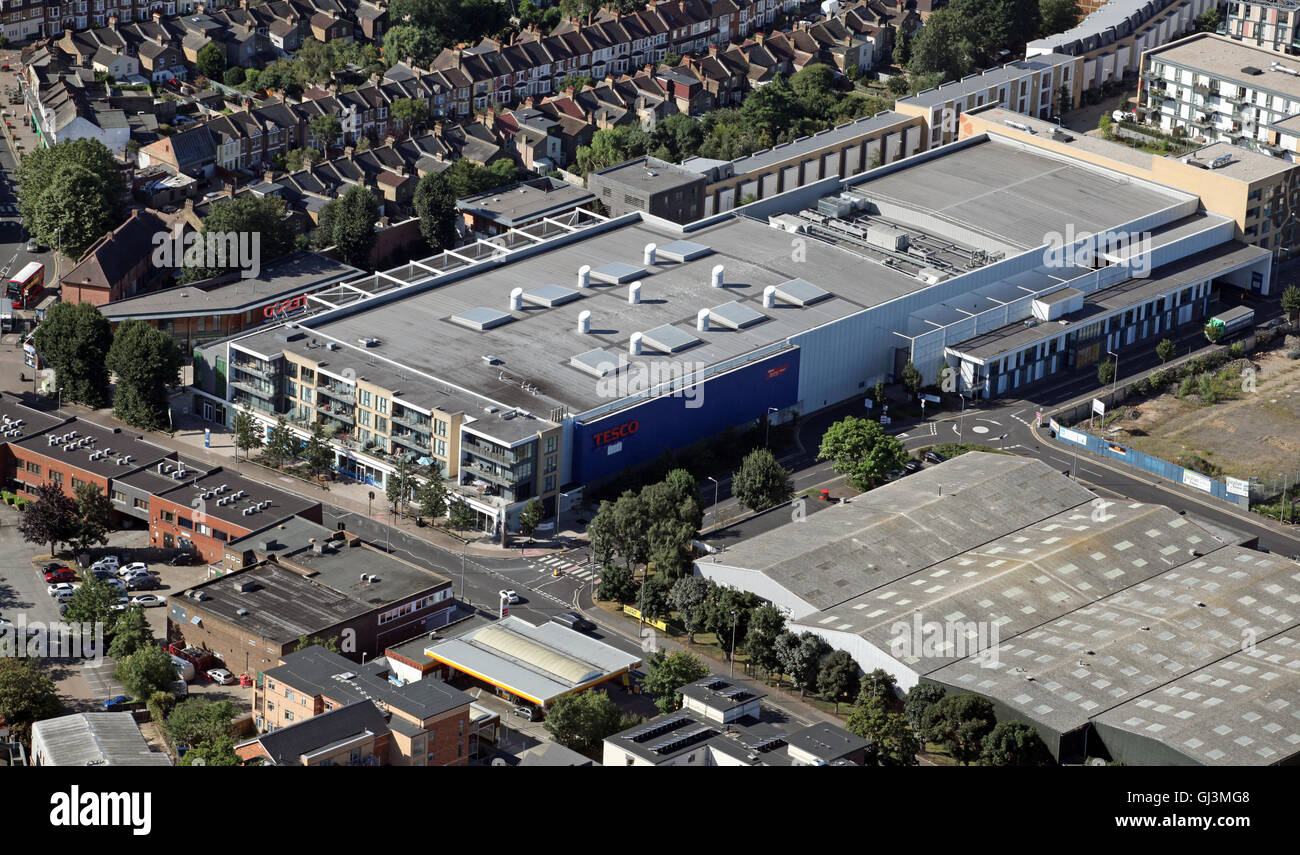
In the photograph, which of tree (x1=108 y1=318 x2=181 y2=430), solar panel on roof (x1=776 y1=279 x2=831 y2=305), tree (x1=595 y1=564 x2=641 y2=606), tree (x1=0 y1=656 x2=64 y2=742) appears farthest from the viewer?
solar panel on roof (x1=776 y1=279 x2=831 y2=305)

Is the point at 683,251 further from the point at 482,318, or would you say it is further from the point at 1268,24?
the point at 1268,24

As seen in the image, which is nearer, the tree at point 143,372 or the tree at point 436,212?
the tree at point 143,372

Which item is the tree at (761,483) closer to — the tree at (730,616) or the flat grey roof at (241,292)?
the tree at (730,616)

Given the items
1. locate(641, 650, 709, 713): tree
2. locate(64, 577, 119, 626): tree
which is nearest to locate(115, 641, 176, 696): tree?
locate(64, 577, 119, 626): tree

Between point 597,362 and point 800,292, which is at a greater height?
point 800,292

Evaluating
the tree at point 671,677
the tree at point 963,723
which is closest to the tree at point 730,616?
the tree at point 671,677

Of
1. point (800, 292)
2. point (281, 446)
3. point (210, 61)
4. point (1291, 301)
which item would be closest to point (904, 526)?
point (800, 292)

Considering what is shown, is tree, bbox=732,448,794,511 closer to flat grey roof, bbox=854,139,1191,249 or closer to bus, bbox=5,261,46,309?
flat grey roof, bbox=854,139,1191,249
